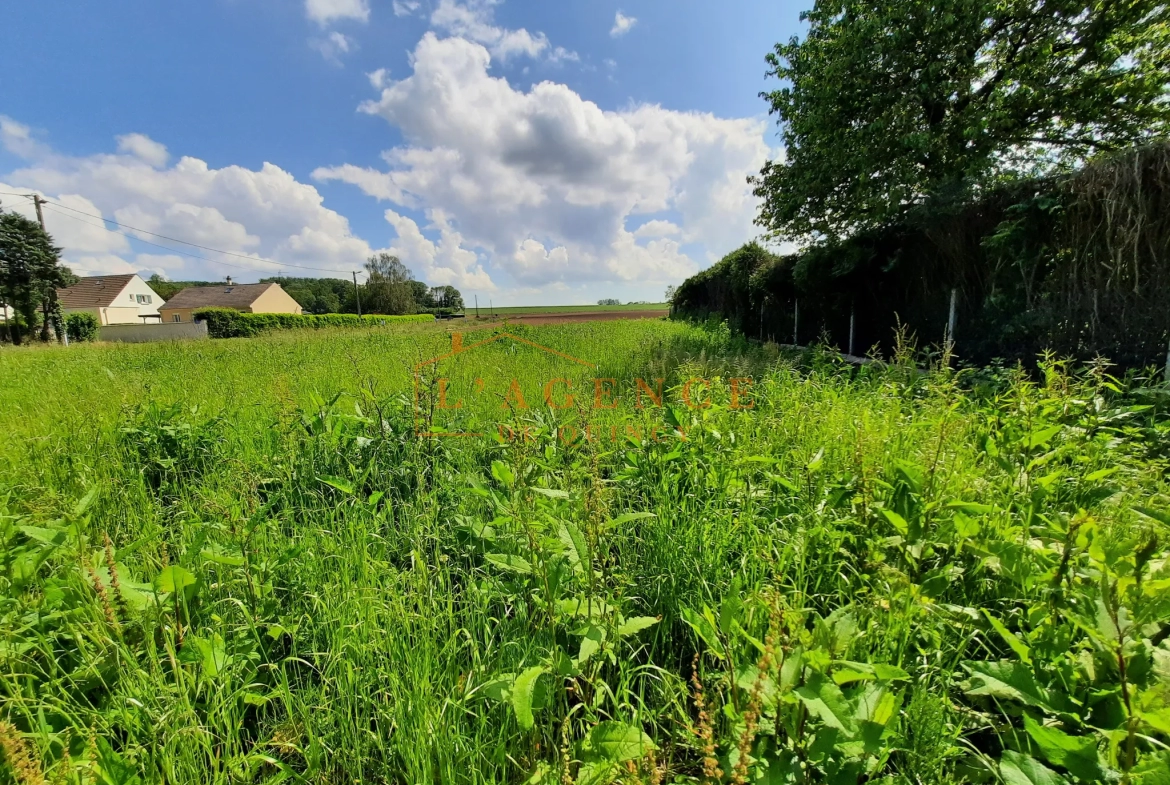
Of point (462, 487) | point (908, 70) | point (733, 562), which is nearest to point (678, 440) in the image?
point (733, 562)

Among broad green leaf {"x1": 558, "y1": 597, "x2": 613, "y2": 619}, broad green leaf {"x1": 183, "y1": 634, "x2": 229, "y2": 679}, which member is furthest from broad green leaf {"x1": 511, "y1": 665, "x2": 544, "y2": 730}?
broad green leaf {"x1": 183, "y1": 634, "x2": 229, "y2": 679}

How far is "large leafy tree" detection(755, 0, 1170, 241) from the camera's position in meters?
8.10

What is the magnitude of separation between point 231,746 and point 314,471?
1.79m

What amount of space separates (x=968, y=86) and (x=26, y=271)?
128 ft

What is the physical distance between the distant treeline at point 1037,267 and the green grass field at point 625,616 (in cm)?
153

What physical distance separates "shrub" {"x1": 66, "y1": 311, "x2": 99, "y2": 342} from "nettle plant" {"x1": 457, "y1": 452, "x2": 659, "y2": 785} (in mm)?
38506

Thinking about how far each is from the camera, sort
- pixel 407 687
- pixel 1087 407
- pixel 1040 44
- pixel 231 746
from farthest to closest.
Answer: pixel 1040 44, pixel 1087 407, pixel 407 687, pixel 231 746

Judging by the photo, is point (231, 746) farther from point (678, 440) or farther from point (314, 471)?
point (678, 440)

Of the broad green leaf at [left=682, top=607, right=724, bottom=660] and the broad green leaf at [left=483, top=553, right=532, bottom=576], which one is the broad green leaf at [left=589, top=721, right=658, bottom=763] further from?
the broad green leaf at [left=483, top=553, right=532, bottom=576]

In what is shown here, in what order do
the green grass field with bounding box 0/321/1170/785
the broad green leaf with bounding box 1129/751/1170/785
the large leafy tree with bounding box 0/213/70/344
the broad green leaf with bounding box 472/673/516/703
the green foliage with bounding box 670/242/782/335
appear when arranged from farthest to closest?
the large leafy tree with bounding box 0/213/70/344 < the green foliage with bounding box 670/242/782/335 < the broad green leaf with bounding box 472/673/516/703 < the green grass field with bounding box 0/321/1170/785 < the broad green leaf with bounding box 1129/751/1170/785

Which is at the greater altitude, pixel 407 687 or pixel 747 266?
pixel 747 266

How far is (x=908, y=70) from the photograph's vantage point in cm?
867

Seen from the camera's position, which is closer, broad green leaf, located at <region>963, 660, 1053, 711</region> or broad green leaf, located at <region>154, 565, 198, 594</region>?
broad green leaf, located at <region>963, 660, 1053, 711</region>

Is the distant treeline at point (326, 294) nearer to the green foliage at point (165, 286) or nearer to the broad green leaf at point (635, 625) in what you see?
the green foliage at point (165, 286)
